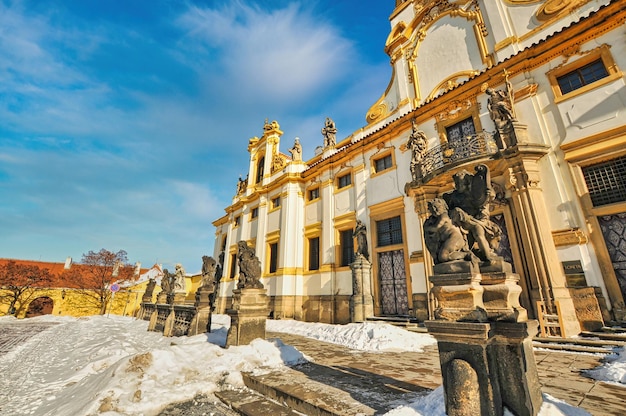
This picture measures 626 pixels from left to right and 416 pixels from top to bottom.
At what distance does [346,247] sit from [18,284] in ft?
101

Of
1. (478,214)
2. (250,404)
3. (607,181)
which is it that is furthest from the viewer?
(607,181)

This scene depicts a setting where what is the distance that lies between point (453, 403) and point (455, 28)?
51.6 feet

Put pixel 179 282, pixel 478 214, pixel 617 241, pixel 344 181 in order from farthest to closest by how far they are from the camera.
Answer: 1. pixel 344 181
2. pixel 179 282
3. pixel 617 241
4. pixel 478 214

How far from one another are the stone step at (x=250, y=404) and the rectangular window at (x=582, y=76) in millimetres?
12372

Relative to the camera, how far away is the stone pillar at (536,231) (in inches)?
290

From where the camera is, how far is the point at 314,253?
16.4 m

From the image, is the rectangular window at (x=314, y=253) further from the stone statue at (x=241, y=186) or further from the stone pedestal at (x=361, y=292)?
the stone statue at (x=241, y=186)

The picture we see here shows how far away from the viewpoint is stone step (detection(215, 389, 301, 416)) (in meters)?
3.60

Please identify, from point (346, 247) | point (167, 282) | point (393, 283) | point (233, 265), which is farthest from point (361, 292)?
point (233, 265)

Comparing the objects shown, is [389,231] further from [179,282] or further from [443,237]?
[179,282]

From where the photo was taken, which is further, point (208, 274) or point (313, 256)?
point (313, 256)

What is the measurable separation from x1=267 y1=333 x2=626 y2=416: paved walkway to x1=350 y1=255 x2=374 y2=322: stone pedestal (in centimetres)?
440

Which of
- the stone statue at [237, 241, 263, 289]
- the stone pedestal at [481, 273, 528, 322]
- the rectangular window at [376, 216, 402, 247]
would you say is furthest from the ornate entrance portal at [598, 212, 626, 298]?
the stone statue at [237, 241, 263, 289]

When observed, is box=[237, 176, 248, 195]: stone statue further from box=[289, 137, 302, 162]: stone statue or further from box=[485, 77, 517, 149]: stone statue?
box=[485, 77, 517, 149]: stone statue
